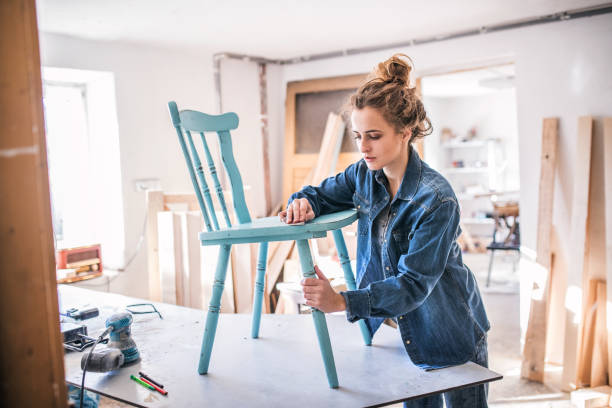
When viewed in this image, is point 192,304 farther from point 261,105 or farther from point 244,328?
point 261,105

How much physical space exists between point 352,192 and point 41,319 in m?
1.17

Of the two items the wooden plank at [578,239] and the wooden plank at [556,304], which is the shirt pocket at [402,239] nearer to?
the wooden plank at [578,239]

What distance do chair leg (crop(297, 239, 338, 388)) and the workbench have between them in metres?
0.04

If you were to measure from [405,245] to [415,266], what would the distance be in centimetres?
17

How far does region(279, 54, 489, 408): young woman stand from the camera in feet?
4.32

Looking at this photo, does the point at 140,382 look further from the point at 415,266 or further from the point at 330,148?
the point at 330,148

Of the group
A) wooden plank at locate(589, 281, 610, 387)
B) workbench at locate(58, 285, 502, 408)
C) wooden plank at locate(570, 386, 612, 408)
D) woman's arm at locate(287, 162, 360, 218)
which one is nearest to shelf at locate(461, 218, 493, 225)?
wooden plank at locate(589, 281, 610, 387)

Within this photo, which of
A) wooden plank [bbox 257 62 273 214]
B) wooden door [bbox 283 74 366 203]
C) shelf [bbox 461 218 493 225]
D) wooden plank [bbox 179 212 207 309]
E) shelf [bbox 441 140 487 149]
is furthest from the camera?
shelf [bbox 441 140 487 149]

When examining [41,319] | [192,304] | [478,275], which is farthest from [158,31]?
[478,275]

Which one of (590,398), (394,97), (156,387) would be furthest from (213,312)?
(590,398)

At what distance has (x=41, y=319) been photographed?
0.79 m

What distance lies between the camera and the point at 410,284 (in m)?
1.32

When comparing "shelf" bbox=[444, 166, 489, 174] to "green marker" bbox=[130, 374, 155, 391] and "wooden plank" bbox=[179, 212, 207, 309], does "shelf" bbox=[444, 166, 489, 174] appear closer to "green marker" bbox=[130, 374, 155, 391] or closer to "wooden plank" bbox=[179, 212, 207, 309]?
"wooden plank" bbox=[179, 212, 207, 309]

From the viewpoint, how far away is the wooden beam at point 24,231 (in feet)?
2.51
